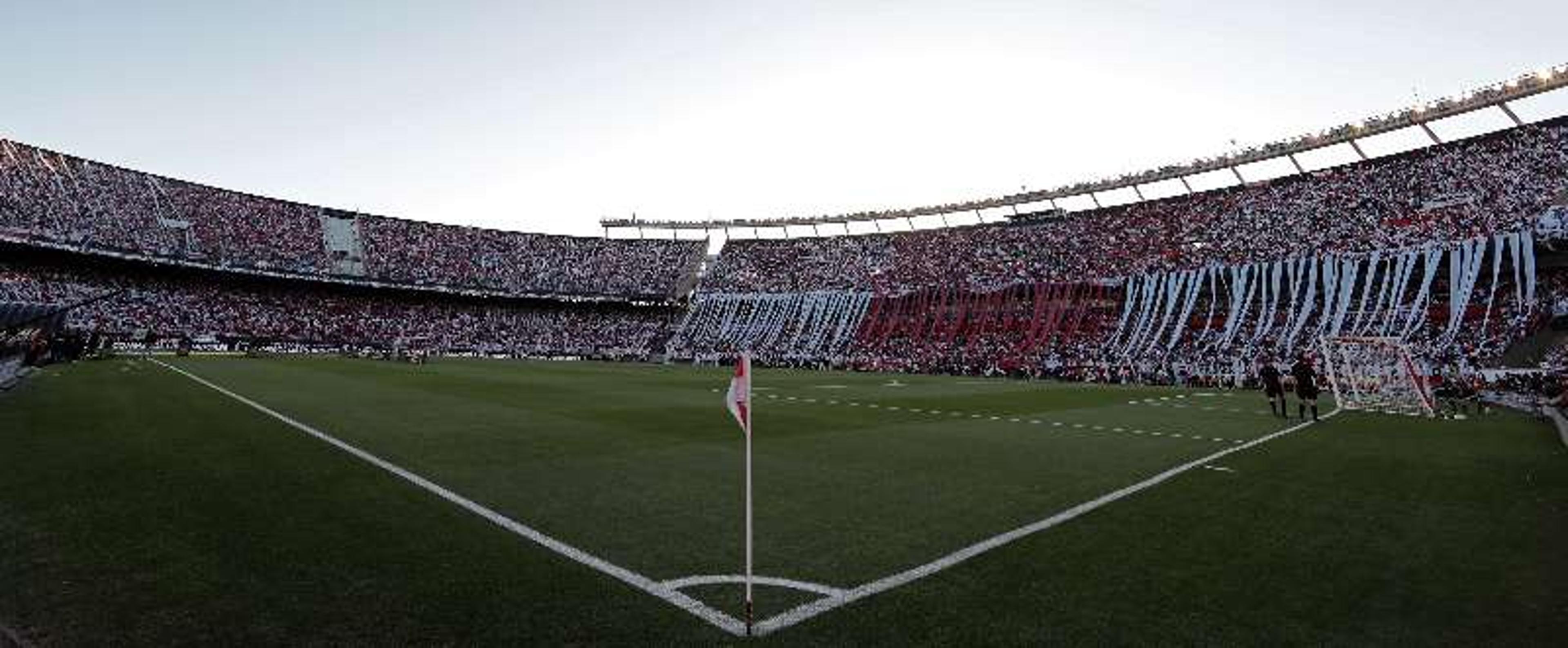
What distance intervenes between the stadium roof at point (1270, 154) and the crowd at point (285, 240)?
18.7 metres

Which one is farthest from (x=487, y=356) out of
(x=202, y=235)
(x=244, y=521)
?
(x=244, y=521)

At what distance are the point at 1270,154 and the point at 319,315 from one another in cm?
7977

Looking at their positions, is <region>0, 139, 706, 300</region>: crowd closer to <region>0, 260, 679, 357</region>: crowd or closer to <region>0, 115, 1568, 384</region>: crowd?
<region>0, 115, 1568, 384</region>: crowd

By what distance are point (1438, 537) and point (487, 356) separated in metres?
67.6

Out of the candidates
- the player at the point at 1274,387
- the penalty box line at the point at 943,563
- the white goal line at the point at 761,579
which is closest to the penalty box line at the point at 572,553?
the white goal line at the point at 761,579

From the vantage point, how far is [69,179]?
2303 inches

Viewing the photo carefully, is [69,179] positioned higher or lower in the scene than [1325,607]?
higher

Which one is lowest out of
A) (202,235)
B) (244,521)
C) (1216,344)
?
(244,521)

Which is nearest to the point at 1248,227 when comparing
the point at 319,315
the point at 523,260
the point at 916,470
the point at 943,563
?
the point at 916,470

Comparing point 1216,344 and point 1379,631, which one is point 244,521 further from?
point 1216,344

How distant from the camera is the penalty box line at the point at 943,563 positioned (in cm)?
475

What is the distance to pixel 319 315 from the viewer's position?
2704 inches

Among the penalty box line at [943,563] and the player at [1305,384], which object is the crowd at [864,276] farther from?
the penalty box line at [943,563]

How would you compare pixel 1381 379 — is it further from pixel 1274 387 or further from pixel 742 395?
pixel 742 395
